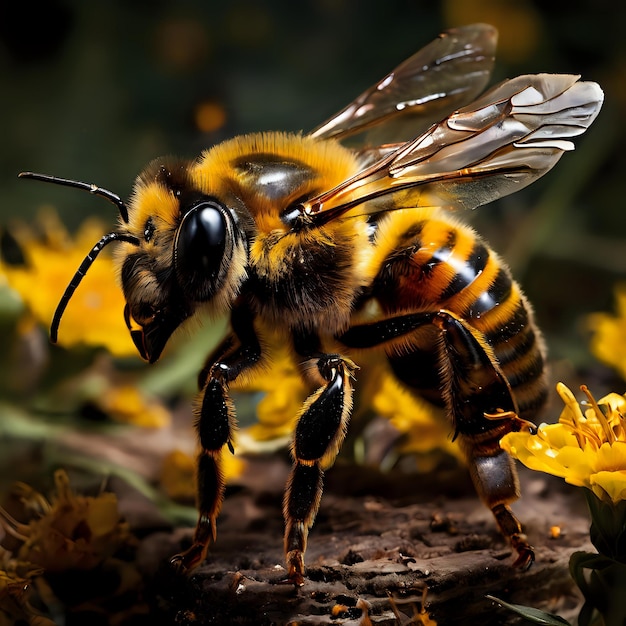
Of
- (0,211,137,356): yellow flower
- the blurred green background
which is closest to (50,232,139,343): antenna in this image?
(0,211,137,356): yellow flower

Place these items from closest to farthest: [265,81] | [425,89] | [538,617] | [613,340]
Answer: [538,617], [425,89], [613,340], [265,81]

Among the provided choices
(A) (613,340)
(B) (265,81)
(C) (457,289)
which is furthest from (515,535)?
(B) (265,81)

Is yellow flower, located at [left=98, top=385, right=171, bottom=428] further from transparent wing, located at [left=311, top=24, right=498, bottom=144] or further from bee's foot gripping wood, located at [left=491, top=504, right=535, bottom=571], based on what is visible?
bee's foot gripping wood, located at [left=491, top=504, right=535, bottom=571]

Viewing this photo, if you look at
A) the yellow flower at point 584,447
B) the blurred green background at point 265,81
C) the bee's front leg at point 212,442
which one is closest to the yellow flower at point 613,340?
the blurred green background at point 265,81

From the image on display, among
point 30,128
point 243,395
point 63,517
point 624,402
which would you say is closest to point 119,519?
point 63,517

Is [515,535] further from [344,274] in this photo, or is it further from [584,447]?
[344,274]

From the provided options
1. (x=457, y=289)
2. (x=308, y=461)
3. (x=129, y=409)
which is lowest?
(x=129, y=409)

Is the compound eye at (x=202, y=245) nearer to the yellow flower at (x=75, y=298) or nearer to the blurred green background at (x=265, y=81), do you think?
the yellow flower at (x=75, y=298)
